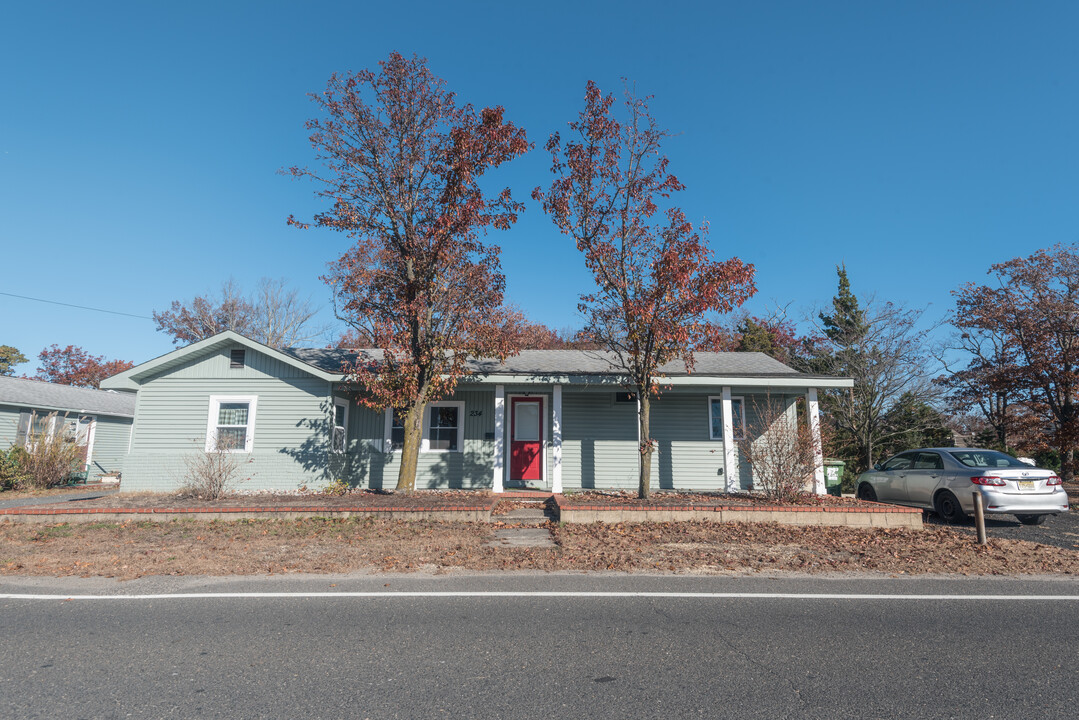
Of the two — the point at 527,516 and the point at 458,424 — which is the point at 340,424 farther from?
the point at 527,516

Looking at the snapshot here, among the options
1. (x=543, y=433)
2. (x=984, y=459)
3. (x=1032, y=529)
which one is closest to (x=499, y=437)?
(x=543, y=433)

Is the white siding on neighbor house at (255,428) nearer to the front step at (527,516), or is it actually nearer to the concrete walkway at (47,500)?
the concrete walkway at (47,500)

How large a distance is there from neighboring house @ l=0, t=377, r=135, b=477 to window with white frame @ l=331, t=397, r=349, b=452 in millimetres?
11580

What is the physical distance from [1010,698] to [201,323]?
42904 millimetres

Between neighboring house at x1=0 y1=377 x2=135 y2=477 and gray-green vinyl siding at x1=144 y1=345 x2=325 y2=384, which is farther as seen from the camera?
neighboring house at x1=0 y1=377 x2=135 y2=477

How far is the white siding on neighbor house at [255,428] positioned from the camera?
13766 mm

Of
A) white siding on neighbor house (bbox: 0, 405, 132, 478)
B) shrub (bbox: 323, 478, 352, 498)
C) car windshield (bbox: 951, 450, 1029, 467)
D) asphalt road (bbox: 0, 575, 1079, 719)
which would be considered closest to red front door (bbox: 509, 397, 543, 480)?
shrub (bbox: 323, 478, 352, 498)

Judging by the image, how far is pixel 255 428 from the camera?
45.6 feet

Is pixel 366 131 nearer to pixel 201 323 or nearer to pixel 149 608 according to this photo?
pixel 149 608

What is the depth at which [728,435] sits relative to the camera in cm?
1361

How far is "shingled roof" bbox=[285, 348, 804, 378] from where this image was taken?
13.9 meters

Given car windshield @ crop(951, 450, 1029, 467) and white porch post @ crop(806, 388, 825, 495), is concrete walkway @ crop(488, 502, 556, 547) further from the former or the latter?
car windshield @ crop(951, 450, 1029, 467)

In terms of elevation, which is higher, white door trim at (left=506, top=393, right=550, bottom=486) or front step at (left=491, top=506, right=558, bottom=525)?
white door trim at (left=506, top=393, right=550, bottom=486)

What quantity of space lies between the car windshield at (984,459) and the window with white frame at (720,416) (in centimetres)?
509
